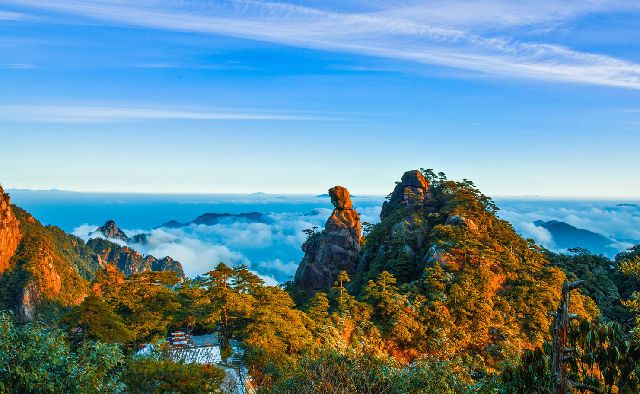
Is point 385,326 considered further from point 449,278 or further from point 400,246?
point 400,246

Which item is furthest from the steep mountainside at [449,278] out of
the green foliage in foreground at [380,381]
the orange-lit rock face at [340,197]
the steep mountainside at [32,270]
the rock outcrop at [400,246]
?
the steep mountainside at [32,270]

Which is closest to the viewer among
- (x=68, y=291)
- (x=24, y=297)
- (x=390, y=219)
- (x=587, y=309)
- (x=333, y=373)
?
(x=333, y=373)

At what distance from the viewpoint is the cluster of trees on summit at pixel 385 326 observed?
1105cm

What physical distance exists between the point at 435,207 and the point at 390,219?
4.77 meters

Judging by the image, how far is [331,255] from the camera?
147 feet

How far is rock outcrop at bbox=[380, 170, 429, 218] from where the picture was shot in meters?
47.3

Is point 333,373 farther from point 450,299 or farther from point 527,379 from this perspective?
point 450,299

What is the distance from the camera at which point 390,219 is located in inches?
1754

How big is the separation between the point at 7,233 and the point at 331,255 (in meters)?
106

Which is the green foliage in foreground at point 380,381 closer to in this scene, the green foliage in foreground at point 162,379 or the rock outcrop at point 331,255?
the green foliage in foreground at point 162,379

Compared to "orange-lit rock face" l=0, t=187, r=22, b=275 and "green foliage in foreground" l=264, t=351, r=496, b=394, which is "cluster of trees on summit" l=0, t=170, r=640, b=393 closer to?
"green foliage in foreground" l=264, t=351, r=496, b=394

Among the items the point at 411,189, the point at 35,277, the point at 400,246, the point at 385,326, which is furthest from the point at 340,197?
the point at 35,277

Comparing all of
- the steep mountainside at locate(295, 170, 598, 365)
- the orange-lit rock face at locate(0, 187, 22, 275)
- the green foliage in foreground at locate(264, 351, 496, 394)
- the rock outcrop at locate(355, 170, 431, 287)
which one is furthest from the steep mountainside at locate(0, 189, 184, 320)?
the green foliage in foreground at locate(264, 351, 496, 394)

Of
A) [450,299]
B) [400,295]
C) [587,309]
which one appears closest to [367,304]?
[400,295]
